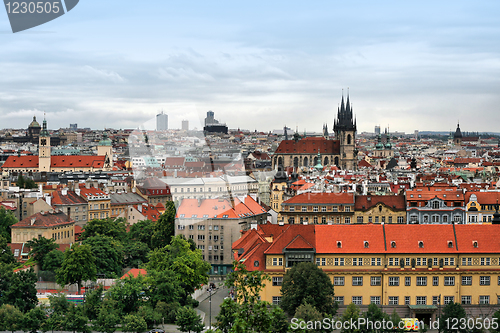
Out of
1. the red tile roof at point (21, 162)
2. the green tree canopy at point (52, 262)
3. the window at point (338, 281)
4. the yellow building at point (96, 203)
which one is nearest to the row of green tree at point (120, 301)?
the green tree canopy at point (52, 262)

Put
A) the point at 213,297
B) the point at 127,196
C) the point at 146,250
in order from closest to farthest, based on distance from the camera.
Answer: the point at 213,297
the point at 146,250
the point at 127,196

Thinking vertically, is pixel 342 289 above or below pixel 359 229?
below

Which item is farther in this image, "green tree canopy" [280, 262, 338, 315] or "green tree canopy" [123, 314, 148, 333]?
"green tree canopy" [123, 314, 148, 333]

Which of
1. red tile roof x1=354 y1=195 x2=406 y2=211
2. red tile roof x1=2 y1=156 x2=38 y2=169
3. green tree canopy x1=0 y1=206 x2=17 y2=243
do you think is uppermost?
red tile roof x1=2 y1=156 x2=38 y2=169

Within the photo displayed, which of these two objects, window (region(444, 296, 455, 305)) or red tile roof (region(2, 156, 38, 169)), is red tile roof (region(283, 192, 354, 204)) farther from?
red tile roof (region(2, 156, 38, 169))

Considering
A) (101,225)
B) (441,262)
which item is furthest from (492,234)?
(101,225)

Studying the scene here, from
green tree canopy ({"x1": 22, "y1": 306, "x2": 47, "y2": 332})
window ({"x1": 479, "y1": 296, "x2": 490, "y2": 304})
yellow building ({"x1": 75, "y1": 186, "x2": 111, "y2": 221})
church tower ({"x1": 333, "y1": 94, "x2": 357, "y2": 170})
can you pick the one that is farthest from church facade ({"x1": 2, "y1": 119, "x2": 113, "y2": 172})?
window ({"x1": 479, "y1": 296, "x2": 490, "y2": 304})

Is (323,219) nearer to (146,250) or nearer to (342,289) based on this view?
(146,250)
